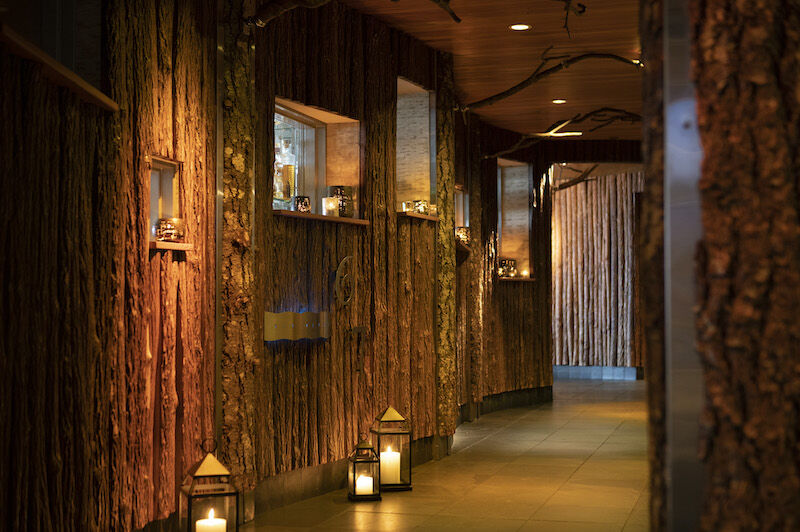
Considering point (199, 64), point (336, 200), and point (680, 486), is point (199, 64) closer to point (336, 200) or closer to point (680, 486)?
point (336, 200)

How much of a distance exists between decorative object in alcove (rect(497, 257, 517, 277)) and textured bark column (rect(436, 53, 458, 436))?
10.4 ft

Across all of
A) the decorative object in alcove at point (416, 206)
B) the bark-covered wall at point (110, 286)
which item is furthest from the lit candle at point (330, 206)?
the bark-covered wall at point (110, 286)

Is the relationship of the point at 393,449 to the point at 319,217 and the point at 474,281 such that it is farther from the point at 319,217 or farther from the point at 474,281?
the point at 474,281

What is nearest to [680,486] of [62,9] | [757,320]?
[757,320]

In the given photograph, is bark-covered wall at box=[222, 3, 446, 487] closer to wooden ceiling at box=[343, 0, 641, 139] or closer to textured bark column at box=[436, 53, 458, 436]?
textured bark column at box=[436, 53, 458, 436]

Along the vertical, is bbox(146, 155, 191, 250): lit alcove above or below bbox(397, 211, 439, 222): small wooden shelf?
below

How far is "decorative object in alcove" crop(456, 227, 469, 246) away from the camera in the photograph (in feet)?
31.1

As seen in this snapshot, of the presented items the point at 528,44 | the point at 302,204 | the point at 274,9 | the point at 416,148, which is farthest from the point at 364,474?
the point at 528,44

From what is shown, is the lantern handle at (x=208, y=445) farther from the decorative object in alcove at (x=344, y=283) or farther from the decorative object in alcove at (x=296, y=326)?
the decorative object in alcove at (x=344, y=283)

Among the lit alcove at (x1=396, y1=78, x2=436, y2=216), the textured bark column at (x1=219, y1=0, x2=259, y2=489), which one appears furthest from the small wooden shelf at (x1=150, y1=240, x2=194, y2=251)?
the lit alcove at (x1=396, y1=78, x2=436, y2=216)

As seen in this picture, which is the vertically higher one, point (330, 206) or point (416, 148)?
point (416, 148)

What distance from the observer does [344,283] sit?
606cm

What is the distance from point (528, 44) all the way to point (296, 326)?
3.14 m

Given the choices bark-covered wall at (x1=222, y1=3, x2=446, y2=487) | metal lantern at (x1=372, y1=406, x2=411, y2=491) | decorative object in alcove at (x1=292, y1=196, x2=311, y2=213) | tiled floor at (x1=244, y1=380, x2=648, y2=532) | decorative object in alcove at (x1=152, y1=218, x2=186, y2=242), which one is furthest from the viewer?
metal lantern at (x1=372, y1=406, x2=411, y2=491)
